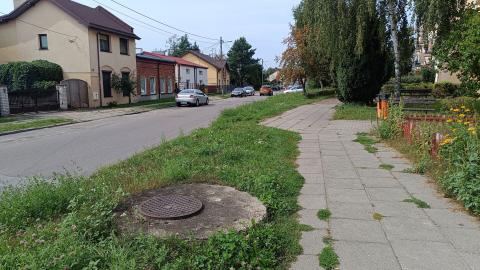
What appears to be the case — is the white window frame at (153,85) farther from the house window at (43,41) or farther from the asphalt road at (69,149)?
the asphalt road at (69,149)

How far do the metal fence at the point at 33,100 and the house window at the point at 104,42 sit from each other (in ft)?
19.3

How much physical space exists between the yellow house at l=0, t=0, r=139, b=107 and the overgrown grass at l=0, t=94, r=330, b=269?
22801 millimetres

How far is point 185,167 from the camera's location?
6918 millimetres

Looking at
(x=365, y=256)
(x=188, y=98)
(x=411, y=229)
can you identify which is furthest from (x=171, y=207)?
(x=188, y=98)

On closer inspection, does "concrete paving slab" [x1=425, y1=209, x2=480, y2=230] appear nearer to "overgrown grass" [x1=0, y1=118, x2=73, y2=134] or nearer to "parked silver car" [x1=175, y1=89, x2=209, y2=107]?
"overgrown grass" [x1=0, y1=118, x2=73, y2=134]

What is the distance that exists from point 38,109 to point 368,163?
877 inches

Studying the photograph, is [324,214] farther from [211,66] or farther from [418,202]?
[211,66]

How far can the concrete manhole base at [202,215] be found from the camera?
4.27 meters

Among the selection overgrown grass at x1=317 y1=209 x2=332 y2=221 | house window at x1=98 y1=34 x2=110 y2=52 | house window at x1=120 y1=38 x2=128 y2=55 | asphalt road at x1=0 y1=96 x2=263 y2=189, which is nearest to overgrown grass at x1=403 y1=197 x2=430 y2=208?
overgrown grass at x1=317 y1=209 x2=332 y2=221

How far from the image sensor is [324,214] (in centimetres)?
504

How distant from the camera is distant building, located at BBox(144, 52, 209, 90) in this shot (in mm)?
50406

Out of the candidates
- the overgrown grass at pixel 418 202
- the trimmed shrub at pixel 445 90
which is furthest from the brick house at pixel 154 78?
the overgrown grass at pixel 418 202

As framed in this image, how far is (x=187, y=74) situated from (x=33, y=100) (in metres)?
31.3

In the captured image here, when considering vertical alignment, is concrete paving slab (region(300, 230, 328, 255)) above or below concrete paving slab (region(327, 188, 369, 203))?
below
